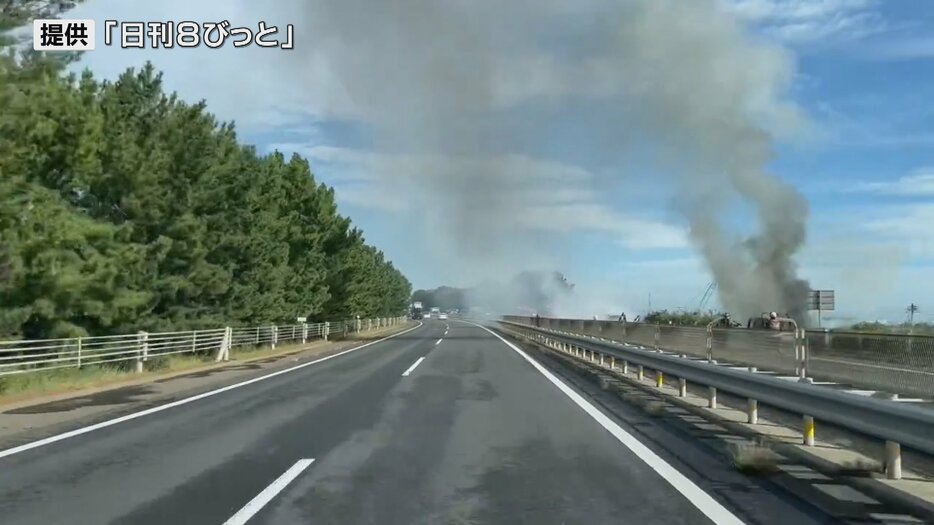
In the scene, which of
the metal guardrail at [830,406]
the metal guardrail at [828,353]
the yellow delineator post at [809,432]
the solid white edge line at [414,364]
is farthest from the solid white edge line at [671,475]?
the solid white edge line at [414,364]

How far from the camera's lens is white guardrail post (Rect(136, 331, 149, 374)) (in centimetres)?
2417

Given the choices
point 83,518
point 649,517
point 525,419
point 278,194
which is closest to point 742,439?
point 525,419

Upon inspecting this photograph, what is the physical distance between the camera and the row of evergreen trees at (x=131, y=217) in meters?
19.2

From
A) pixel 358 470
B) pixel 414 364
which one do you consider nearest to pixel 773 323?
pixel 414 364

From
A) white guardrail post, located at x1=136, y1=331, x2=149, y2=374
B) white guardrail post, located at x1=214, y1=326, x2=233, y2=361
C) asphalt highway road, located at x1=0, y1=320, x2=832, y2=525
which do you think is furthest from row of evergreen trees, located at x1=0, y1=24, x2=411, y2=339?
asphalt highway road, located at x1=0, y1=320, x2=832, y2=525

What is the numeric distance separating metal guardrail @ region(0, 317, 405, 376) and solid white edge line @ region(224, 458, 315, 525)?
1092cm

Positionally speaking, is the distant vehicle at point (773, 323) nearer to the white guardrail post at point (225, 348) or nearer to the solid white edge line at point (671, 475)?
the solid white edge line at point (671, 475)

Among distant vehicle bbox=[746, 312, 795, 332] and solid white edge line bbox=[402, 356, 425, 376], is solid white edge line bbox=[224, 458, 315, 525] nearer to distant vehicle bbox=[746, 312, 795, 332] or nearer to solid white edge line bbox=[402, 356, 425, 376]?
solid white edge line bbox=[402, 356, 425, 376]

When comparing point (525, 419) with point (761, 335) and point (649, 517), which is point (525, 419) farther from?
point (761, 335)

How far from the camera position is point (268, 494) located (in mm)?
7730

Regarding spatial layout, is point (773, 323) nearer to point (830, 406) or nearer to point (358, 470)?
point (830, 406)

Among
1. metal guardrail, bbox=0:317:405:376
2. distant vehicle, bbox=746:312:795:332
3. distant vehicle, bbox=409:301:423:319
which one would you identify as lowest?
distant vehicle, bbox=409:301:423:319

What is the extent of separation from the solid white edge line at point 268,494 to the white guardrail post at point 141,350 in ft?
53.8

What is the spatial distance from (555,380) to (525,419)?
7842 mm
